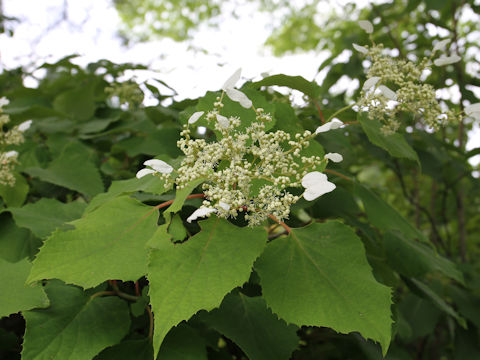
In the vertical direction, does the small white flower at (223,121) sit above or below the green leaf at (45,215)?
above

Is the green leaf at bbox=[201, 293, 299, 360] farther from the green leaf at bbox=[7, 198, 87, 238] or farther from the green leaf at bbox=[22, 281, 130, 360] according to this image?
the green leaf at bbox=[7, 198, 87, 238]

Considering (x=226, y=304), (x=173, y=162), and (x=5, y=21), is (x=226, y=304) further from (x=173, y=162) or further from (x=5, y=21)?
(x=5, y=21)

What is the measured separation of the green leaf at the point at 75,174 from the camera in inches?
69.5

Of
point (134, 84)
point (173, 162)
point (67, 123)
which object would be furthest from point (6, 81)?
point (173, 162)

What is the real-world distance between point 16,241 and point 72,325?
0.54 metres

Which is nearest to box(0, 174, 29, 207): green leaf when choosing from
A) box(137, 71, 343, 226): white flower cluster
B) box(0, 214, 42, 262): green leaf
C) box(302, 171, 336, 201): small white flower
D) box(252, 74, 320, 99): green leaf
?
box(0, 214, 42, 262): green leaf

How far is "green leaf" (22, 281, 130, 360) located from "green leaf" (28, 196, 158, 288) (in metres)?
0.22

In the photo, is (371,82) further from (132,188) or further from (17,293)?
(17,293)

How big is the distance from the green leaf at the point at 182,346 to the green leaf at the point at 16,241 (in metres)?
0.65

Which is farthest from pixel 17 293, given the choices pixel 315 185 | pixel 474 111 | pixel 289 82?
pixel 474 111

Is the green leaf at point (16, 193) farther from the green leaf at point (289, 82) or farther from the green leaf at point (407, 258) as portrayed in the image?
the green leaf at point (407, 258)

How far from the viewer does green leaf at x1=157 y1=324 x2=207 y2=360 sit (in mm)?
1220

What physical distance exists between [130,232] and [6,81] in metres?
2.41

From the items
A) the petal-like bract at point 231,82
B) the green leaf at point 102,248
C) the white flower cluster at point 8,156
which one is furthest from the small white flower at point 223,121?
the white flower cluster at point 8,156
